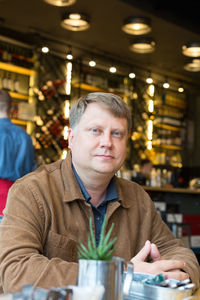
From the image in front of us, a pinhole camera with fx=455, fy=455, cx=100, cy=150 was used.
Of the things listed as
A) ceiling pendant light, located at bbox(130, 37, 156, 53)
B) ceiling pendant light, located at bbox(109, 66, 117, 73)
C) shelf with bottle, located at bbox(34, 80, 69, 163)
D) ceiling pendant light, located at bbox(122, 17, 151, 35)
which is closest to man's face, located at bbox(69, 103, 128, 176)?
ceiling pendant light, located at bbox(122, 17, 151, 35)

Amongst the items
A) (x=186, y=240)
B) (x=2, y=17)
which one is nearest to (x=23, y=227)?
(x=186, y=240)

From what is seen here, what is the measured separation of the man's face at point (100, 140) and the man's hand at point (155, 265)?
31cm

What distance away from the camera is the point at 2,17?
703cm

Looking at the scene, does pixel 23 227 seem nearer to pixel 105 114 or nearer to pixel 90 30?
pixel 105 114

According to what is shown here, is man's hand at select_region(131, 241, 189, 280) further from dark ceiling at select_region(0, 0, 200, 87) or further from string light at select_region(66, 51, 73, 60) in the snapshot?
string light at select_region(66, 51, 73, 60)

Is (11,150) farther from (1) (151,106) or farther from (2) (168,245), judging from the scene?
(1) (151,106)

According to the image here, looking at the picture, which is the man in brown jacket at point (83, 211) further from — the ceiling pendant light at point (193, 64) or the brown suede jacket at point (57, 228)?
the ceiling pendant light at point (193, 64)

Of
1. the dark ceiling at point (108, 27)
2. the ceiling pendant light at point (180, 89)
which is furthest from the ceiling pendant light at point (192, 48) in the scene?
the ceiling pendant light at point (180, 89)

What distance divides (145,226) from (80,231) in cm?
33

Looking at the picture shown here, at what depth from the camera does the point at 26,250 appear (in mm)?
1317

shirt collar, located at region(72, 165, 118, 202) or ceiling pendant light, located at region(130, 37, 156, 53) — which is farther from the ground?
ceiling pendant light, located at region(130, 37, 156, 53)

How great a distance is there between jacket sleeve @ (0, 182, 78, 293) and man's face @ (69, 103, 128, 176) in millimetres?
233

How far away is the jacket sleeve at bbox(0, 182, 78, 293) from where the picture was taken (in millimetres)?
1214

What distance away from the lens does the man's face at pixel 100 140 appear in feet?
5.08
